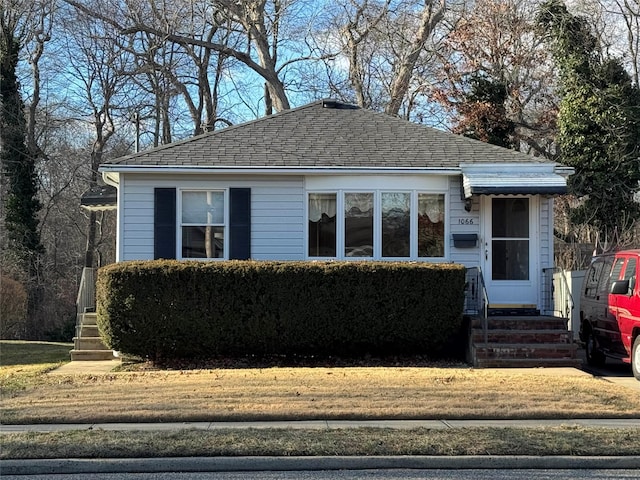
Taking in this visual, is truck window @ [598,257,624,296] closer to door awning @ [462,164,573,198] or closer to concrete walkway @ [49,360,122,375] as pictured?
door awning @ [462,164,573,198]

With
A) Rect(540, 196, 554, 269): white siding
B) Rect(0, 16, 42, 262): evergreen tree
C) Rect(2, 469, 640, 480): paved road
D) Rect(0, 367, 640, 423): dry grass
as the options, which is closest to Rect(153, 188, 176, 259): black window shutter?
Rect(0, 367, 640, 423): dry grass

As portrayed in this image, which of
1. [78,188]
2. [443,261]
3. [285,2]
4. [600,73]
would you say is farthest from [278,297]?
[78,188]

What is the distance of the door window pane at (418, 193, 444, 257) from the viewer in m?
14.1

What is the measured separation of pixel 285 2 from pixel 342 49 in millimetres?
3225

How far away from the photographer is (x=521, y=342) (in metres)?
12.6

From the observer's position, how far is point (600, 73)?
20578mm

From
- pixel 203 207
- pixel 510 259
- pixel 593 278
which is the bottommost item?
A: pixel 593 278

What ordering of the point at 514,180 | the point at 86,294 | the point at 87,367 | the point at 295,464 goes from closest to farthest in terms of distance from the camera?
1. the point at 295,464
2. the point at 87,367
3. the point at 514,180
4. the point at 86,294

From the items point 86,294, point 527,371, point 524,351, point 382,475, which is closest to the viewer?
point 382,475

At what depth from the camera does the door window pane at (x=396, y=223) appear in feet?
46.1

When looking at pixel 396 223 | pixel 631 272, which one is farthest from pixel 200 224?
pixel 631 272

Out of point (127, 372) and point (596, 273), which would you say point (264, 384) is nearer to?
point (127, 372)

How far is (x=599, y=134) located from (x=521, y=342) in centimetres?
1043

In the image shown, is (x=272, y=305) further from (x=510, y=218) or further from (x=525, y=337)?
(x=510, y=218)
